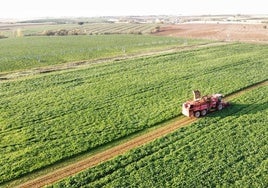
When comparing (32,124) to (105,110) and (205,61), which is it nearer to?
(105,110)

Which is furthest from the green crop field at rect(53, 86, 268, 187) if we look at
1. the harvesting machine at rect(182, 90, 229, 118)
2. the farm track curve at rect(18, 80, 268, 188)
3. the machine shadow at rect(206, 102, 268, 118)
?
the machine shadow at rect(206, 102, 268, 118)

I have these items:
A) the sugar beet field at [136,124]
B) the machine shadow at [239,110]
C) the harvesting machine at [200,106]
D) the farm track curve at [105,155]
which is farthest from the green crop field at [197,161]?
the machine shadow at [239,110]

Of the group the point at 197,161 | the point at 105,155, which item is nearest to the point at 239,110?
the point at 197,161

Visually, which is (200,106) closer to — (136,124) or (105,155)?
(136,124)

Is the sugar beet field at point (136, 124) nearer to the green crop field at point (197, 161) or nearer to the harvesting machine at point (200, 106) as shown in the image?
the green crop field at point (197, 161)

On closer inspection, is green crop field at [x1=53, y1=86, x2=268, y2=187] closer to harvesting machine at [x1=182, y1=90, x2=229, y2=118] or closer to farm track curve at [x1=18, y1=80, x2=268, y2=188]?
farm track curve at [x1=18, y1=80, x2=268, y2=188]

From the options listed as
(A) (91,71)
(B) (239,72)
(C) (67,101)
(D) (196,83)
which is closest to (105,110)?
(C) (67,101)
